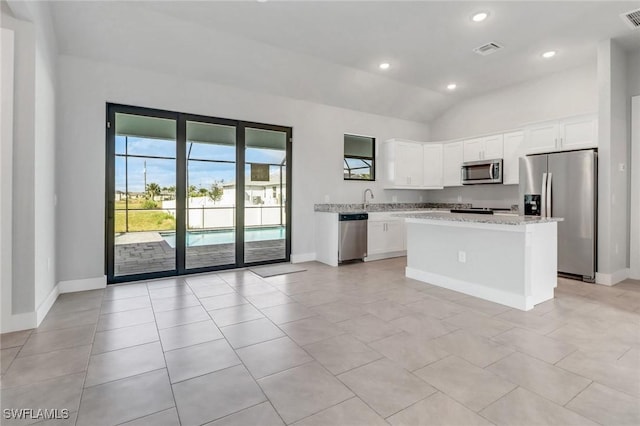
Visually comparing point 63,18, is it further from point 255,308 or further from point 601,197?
point 601,197

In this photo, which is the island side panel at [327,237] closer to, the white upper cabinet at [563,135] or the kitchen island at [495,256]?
the kitchen island at [495,256]

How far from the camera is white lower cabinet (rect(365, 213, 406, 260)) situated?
18.7ft

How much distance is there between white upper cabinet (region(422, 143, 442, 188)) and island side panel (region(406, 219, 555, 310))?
271 cm

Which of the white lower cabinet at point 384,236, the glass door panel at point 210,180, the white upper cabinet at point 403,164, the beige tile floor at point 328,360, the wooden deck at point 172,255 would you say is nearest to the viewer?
the beige tile floor at point 328,360

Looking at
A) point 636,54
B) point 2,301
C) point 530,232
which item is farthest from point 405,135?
point 2,301

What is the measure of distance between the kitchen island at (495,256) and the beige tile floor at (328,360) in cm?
19

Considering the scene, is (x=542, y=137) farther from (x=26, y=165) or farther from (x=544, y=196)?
(x=26, y=165)

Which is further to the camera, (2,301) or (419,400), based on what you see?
(2,301)

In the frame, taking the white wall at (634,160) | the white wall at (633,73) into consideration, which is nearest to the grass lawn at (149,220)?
the white wall at (634,160)

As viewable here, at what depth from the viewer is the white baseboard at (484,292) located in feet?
10.4

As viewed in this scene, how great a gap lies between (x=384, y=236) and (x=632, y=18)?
430 cm

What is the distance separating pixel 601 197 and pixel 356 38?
3916 millimetres

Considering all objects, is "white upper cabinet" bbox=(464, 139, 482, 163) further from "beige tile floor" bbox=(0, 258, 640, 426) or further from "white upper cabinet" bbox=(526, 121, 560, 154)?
"beige tile floor" bbox=(0, 258, 640, 426)

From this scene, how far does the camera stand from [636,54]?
444cm
